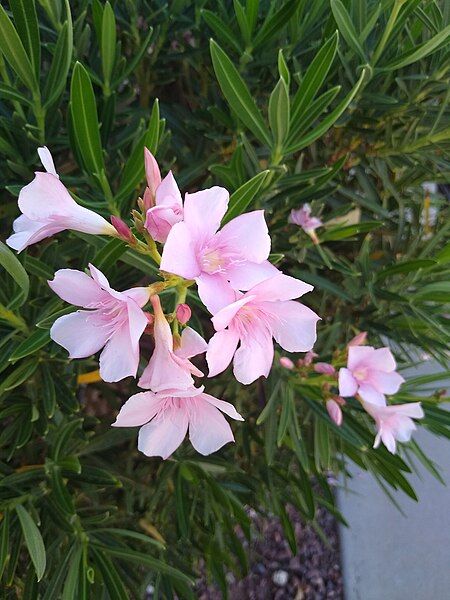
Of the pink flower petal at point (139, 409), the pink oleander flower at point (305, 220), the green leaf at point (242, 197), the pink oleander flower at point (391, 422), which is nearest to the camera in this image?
the pink flower petal at point (139, 409)

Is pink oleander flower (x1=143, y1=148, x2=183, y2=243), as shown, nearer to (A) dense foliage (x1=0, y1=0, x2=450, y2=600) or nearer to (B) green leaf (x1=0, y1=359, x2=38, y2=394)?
(A) dense foliage (x1=0, y1=0, x2=450, y2=600)

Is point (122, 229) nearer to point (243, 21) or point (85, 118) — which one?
point (85, 118)

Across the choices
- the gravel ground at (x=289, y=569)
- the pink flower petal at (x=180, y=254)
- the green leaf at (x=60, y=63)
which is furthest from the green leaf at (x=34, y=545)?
the gravel ground at (x=289, y=569)

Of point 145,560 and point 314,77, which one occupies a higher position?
point 314,77

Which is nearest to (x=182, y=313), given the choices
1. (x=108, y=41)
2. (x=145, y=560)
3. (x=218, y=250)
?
(x=218, y=250)

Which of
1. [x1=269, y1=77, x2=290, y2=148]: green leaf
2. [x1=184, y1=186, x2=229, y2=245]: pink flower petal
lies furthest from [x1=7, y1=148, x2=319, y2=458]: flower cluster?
[x1=269, y1=77, x2=290, y2=148]: green leaf

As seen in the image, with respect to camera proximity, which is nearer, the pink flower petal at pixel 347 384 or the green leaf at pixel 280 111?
the green leaf at pixel 280 111

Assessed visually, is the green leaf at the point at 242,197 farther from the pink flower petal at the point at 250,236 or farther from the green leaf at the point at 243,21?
the green leaf at the point at 243,21
